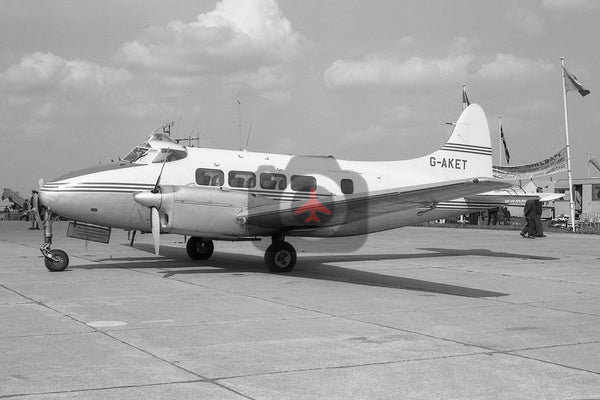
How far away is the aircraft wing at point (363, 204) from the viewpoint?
13891mm

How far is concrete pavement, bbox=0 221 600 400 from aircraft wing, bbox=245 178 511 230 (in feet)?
4.14

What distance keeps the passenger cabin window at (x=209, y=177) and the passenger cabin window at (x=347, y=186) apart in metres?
3.53

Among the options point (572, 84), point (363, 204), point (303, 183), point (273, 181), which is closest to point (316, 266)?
point (303, 183)

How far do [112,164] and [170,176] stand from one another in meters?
1.46

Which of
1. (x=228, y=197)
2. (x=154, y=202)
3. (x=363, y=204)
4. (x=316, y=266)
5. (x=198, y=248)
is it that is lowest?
(x=316, y=266)

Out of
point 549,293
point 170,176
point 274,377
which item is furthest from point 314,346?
point 170,176

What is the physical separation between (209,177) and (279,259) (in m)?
2.58

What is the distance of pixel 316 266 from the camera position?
18438 mm

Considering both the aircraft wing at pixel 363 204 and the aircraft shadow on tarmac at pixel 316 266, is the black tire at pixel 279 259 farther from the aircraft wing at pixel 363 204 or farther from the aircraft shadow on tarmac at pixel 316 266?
the aircraft wing at pixel 363 204

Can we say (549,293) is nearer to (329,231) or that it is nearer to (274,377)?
(329,231)

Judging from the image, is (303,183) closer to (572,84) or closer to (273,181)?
(273,181)

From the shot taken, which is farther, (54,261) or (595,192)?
(595,192)

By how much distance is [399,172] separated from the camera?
20281 millimetres

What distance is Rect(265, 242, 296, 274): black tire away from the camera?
54.2 feet
